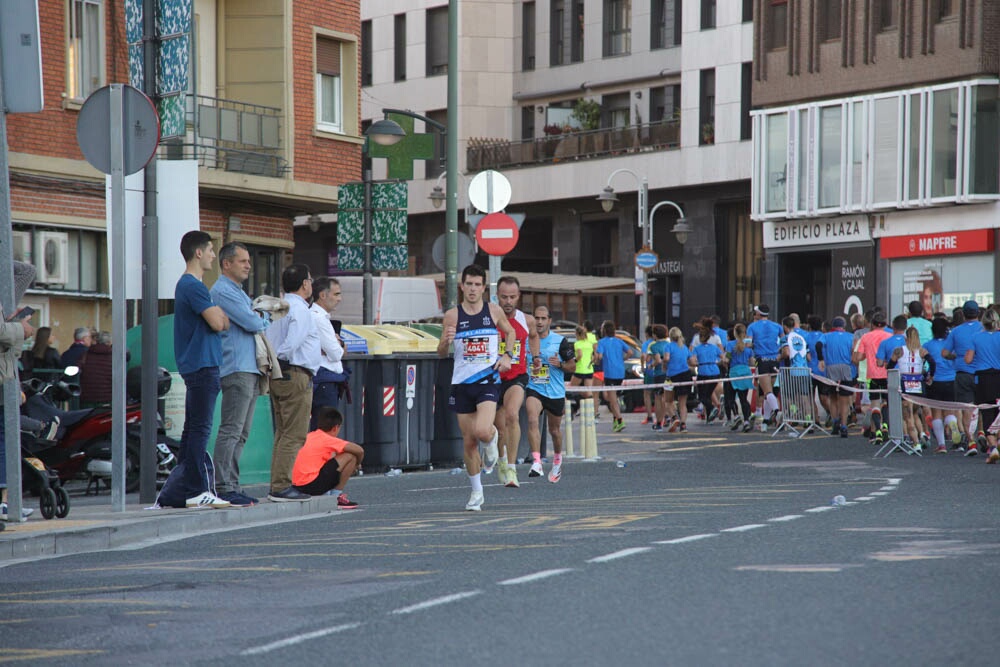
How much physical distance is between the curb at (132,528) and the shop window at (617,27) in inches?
1755

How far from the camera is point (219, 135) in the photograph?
89.5 ft

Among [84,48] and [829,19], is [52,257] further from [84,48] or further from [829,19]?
[829,19]

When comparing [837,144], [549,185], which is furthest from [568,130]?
[837,144]

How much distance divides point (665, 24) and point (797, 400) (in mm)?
30288

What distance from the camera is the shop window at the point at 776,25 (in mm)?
47062

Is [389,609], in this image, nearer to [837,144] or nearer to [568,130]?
[837,144]

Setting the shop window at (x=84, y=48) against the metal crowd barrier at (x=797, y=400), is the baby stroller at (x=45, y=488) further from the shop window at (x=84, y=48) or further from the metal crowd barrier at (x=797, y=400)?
the metal crowd barrier at (x=797, y=400)

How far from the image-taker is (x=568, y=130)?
5778 centimetres

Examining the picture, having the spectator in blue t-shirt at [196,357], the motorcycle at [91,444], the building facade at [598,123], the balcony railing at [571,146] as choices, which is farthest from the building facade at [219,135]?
the balcony railing at [571,146]

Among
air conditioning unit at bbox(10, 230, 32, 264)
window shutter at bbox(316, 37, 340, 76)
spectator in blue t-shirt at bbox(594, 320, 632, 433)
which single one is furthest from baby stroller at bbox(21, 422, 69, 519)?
spectator in blue t-shirt at bbox(594, 320, 632, 433)

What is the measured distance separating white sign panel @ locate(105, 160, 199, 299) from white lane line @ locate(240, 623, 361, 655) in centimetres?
635

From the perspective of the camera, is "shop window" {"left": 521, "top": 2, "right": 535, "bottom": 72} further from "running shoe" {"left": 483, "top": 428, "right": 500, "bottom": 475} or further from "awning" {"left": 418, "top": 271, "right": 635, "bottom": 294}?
"running shoe" {"left": 483, "top": 428, "right": 500, "bottom": 475}

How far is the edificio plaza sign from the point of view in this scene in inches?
1797

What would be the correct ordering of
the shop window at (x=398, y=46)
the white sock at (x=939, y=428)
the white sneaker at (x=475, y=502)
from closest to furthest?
the white sneaker at (x=475, y=502), the white sock at (x=939, y=428), the shop window at (x=398, y=46)
